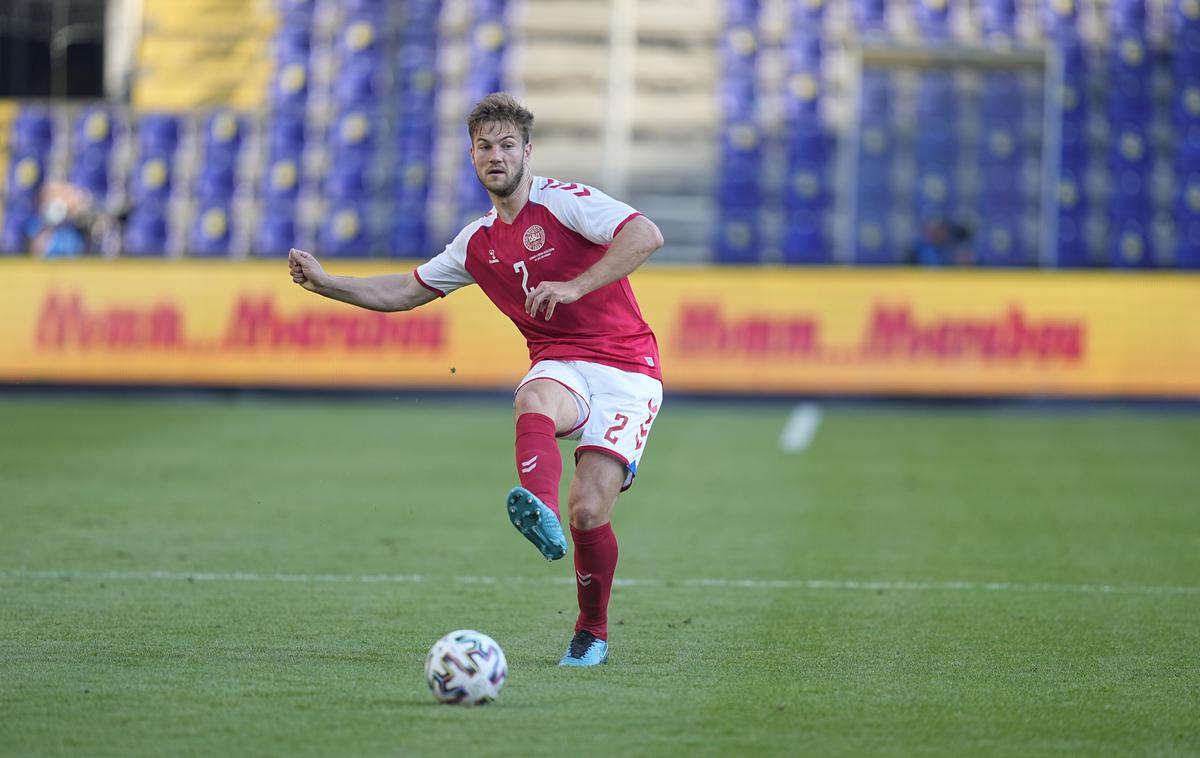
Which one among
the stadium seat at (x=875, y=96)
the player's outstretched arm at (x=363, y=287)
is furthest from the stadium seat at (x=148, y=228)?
the player's outstretched arm at (x=363, y=287)

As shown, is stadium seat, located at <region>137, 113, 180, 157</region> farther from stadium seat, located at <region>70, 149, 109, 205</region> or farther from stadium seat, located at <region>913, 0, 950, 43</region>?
stadium seat, located at <region>913, 0, 950, 43</region>

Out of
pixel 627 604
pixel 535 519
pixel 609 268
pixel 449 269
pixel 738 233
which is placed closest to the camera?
pixel 535 519

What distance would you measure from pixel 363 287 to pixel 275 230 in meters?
19.8

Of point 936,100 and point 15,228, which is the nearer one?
point 15,228

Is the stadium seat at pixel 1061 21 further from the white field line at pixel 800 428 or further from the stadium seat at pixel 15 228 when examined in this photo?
the stadium seat at pixel 15 228

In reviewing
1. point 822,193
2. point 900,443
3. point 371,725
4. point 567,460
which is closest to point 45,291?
point 567,460

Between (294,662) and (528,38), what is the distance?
852 inches

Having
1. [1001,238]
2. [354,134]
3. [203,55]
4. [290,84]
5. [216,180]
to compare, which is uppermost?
[203,55]

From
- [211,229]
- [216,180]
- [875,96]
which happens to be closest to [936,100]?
[875,96]

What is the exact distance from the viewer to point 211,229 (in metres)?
26.4

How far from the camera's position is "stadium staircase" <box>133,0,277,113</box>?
88.9ft

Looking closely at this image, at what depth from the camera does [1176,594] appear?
8.17 meters

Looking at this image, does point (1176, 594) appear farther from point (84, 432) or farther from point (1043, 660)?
point (84, 432)

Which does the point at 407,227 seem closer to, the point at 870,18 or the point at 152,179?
the point at 152,179
